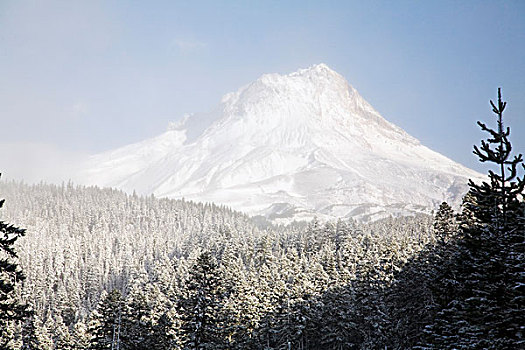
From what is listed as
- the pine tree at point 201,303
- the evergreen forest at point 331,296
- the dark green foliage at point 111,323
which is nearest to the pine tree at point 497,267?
the evergreen forest at point 331,296

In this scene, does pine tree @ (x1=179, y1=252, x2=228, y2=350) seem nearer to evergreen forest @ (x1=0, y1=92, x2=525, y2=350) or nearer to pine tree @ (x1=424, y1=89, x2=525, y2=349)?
evergreen forest @ (x1=0, y1=92, x2=525, y2=350)

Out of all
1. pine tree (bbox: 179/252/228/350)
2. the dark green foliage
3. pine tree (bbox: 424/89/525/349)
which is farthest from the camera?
the dark green foliage

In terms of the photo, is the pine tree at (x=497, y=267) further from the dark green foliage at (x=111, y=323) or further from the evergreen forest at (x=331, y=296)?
the dark green foliage at (x=111, y=323)

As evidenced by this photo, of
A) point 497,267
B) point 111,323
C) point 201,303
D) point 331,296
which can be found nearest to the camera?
point 497,267

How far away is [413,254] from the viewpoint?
6719 cm

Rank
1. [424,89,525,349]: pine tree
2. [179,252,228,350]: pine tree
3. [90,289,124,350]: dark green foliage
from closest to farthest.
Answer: [424,89,525,349]: pine tree < [179,252,228,350]: pine tree < [90,289,124,350]: dark green foliage

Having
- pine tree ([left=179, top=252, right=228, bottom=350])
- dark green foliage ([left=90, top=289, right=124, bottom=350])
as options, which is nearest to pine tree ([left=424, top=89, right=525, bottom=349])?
pine tree ([left=179, top=252, right=228, bottom=350])

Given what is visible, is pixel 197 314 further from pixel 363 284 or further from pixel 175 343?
pixel 363 284

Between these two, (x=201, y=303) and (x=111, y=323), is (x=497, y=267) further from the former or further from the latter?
(x=111, y=323)

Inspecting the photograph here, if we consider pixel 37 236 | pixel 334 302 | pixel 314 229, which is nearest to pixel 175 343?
pixel 334 302

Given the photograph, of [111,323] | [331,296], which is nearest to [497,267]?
[111,323]

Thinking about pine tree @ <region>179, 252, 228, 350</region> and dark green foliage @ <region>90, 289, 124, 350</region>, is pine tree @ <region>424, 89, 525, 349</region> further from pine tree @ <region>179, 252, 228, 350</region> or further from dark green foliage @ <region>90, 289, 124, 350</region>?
dark green foliage @ <region>90, 289, 124, 350</region>

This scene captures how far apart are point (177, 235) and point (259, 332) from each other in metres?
130

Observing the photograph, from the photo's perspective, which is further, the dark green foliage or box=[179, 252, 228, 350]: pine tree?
the dark green foliage
